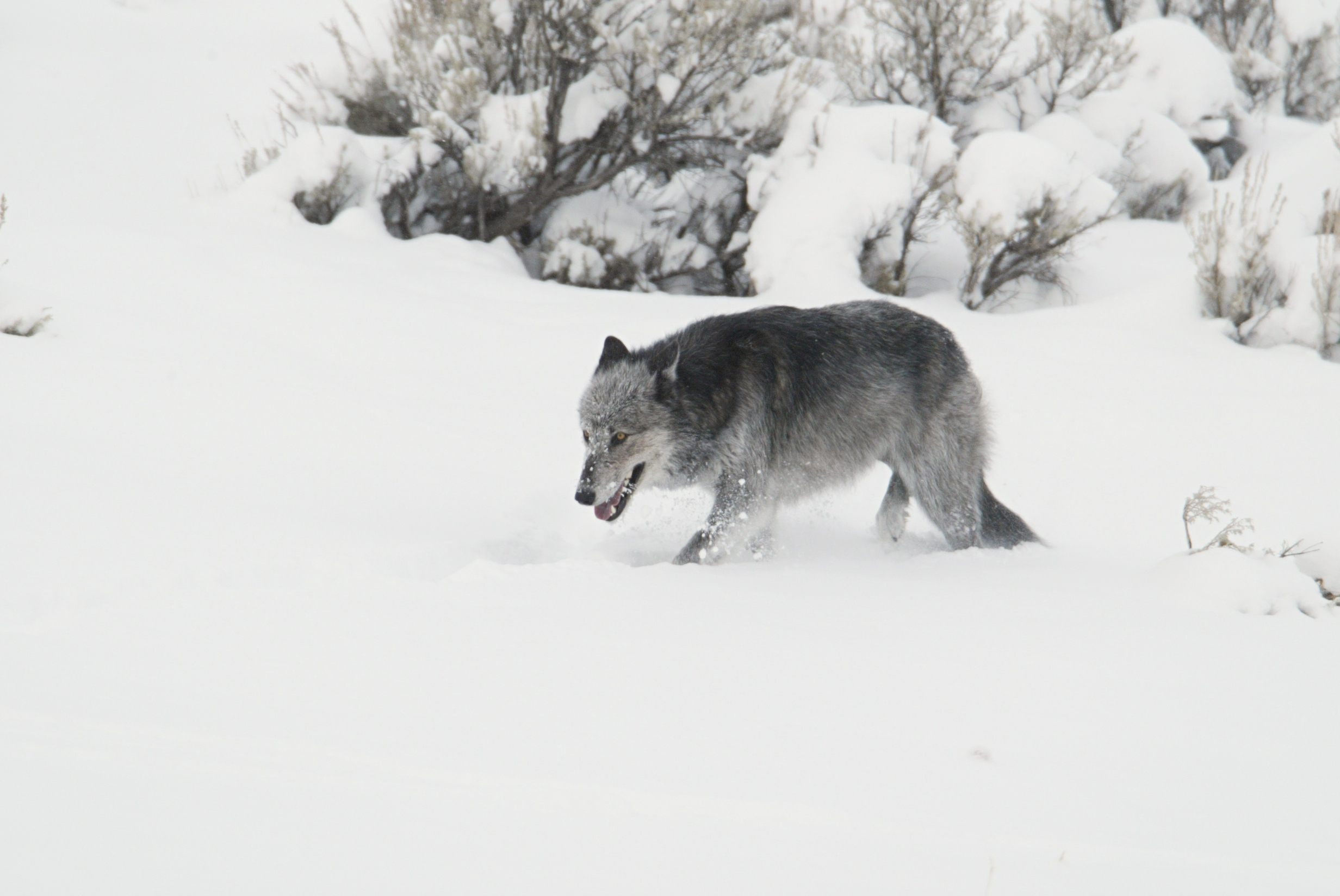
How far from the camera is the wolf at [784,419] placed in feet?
13.1

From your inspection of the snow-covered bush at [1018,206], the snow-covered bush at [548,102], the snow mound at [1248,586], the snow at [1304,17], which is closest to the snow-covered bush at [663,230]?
the snow-covered bush at [548,102]

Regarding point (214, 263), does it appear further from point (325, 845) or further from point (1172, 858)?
point (1172, 858)

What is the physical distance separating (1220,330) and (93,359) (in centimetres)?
829

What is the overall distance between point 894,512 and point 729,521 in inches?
44.3

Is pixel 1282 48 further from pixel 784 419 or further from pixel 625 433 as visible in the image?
pixel 625 433

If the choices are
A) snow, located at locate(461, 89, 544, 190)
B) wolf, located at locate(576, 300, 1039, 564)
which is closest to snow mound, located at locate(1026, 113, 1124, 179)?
A: snow, located at locate(461, 89, 544, 190)

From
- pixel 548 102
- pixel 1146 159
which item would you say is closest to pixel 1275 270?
pixel 1146 159

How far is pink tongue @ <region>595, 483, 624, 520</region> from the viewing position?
3.97 meters

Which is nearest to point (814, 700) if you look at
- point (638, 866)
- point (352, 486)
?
point (638, 866)

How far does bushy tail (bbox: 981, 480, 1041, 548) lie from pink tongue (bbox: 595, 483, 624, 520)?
6.49 ft

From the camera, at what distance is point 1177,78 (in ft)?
35.8

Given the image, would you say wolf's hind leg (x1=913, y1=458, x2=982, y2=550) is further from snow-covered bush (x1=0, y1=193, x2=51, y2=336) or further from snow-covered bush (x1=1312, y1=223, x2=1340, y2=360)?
snow-covered bush (x1=0, y1=193, x2=51, y2=336)

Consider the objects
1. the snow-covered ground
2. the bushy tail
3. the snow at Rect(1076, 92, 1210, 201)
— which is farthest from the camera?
the snow at Rect(1076, 92, 1210, 201)

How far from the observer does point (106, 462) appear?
3.63m
